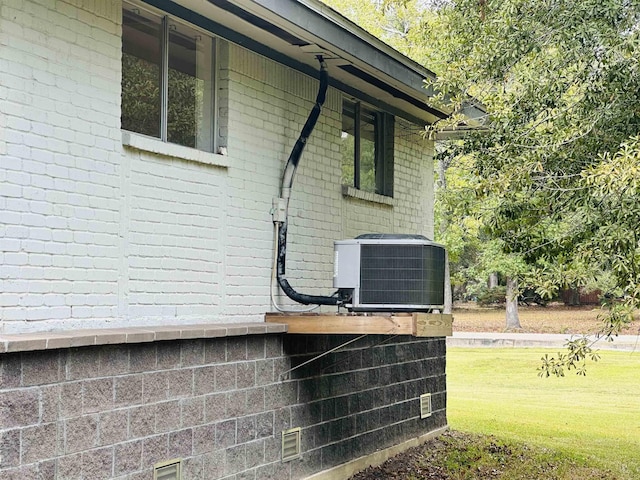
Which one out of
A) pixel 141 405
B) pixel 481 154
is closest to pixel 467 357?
pixel 481 154

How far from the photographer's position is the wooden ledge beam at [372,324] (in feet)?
24.5

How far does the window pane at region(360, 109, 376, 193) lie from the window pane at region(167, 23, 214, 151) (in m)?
3.08

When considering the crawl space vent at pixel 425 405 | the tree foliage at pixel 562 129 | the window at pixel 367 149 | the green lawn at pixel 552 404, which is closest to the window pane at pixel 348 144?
the window at pixel 367 149

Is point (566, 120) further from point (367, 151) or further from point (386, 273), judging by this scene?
point (367, 151)

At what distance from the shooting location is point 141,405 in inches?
243

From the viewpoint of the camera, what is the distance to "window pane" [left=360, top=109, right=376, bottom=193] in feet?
34.3

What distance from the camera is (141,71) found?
6848 millimetres

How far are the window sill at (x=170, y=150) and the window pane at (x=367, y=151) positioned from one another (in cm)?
307

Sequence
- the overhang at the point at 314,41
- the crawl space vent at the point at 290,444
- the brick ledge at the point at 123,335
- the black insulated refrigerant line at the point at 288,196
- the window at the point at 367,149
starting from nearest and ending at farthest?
1. the brick ledge at the point at 123,335
2. the overhang at the point at 314,41
3. the crawl space vent at the point at 290,444
4. the black insulated refrigerant line at the point at 288,196
5. the window at the point at 367,149

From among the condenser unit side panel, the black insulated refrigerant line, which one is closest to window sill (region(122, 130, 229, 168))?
the black insulated refrigerant line

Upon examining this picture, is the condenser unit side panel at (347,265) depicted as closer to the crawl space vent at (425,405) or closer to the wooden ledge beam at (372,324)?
the wooden ledge beam at (372,324)

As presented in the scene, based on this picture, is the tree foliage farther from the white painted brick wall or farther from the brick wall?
the brick wall

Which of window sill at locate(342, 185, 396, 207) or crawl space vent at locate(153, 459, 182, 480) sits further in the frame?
window sill at locate(342, 185, 396, 207)

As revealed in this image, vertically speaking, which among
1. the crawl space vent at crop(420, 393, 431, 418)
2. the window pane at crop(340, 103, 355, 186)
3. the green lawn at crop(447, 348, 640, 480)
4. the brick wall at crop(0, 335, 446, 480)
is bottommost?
the green lawn at crop(447, 348, 640, 480)
